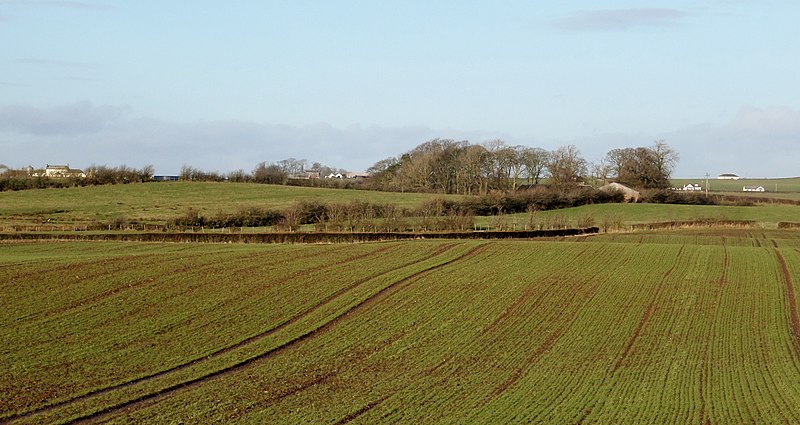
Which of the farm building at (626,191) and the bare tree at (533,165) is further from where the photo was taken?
the bare tree at (533,165)

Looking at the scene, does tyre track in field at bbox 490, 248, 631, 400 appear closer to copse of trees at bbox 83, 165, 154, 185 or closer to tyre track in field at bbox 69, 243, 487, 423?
tyre track in field at bbox 69, 243, 487, 423

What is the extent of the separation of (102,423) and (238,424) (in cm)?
324

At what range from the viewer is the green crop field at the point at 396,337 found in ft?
76.7

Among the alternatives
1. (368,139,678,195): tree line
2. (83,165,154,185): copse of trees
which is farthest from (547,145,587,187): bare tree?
(83,165,154,185): copse of trees

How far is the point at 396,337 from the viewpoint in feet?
106

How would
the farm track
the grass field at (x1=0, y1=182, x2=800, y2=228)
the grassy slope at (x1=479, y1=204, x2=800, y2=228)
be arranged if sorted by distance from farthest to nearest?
Result: the grassy slope at (x1=479, y1=204, x2=800, y2=228)
the grass field at (x1=0, y1=182, x2=800, y2=228)
the farm track

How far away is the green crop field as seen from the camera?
2339 cm

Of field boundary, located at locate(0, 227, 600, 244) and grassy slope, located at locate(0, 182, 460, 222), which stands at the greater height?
grassy slope, located at locate(0, 182, 460, 222)

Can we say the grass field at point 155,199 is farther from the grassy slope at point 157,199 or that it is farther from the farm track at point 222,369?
the farm track at point 222,369

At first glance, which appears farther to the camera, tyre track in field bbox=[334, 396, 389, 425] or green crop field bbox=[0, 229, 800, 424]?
green crop field bbox=[0, 229, 800, 424]

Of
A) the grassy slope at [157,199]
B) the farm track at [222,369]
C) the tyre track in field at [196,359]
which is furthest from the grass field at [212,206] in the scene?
the farm track at [222,369]

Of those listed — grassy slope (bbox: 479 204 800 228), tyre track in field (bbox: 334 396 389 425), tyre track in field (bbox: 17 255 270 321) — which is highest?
grassy slope (bbox: 479 204 800 228)

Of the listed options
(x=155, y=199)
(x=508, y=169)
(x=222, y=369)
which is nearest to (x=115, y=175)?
(x=155, y=199)

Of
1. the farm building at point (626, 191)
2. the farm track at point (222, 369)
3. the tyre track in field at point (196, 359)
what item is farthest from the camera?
the farm building at point (626, 191)
